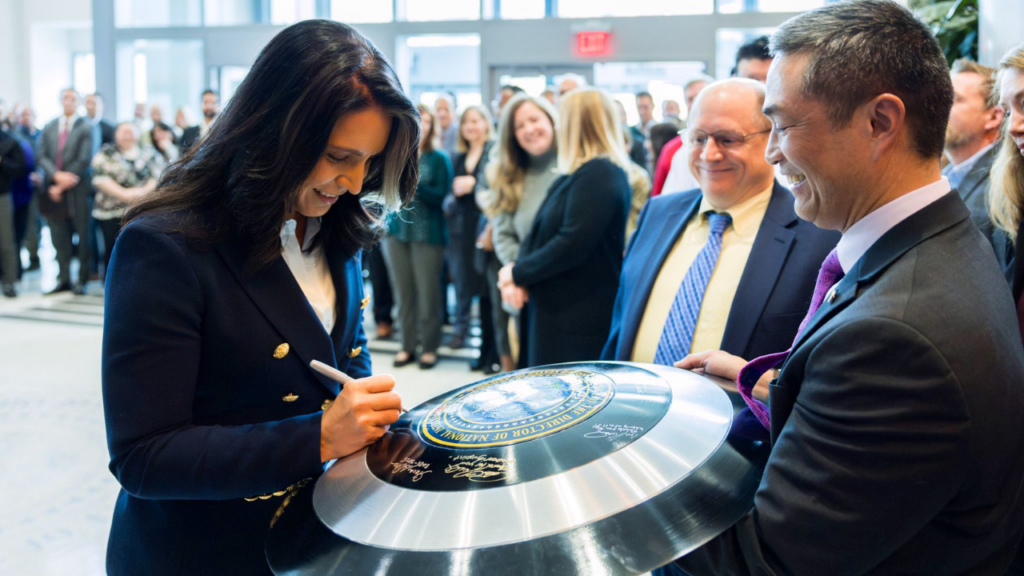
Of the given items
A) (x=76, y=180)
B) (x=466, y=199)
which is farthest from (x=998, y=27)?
(x=76, y=180)

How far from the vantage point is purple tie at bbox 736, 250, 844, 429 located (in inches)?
39.9

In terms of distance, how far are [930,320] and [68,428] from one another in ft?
14.3

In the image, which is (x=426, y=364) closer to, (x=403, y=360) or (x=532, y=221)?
(x=403, y=360)

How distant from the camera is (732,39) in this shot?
10688 mm

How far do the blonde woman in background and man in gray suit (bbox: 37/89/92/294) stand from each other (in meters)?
6.08

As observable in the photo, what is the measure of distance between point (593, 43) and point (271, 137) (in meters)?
10.5

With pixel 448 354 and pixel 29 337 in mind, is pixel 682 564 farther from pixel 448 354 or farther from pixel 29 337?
pixel 29 337

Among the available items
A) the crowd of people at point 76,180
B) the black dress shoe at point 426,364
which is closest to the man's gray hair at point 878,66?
the black dress shoe at point 426,364

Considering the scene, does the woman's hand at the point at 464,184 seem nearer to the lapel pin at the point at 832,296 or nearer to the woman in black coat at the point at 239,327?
the woman in black coat at the point at 239,327

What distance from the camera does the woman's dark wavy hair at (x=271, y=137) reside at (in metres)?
1.09

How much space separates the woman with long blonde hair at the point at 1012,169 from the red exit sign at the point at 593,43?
9712mm

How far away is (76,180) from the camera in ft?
24.3

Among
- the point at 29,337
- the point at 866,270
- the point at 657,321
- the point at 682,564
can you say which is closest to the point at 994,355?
the point at 866,270
